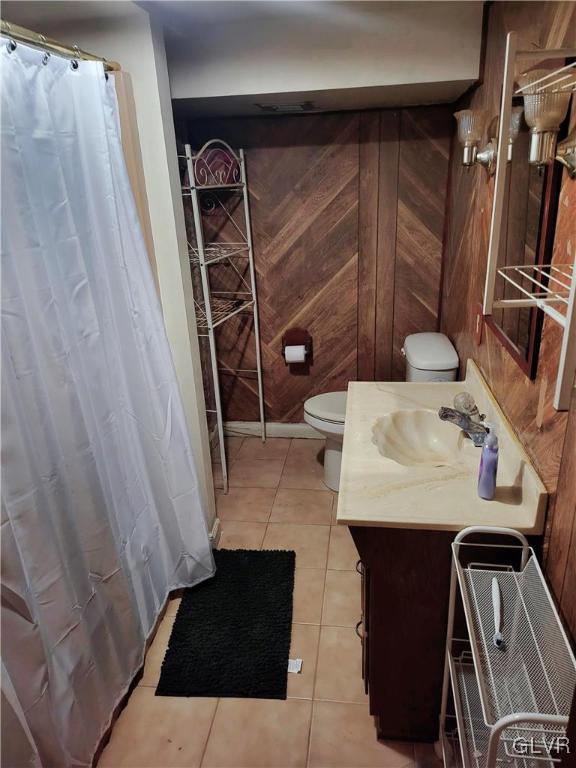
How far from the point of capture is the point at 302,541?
259cm

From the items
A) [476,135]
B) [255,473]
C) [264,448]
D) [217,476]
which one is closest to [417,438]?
[476,135]

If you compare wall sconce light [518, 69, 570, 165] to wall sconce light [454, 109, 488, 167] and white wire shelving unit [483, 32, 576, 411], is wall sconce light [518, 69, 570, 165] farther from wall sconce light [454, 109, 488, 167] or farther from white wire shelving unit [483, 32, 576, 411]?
wall sconce light [454, 109, 488, 167]

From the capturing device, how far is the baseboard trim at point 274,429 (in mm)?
3559

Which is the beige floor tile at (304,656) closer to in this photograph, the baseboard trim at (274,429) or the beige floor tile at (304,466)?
the beige floor tile at (304,466)

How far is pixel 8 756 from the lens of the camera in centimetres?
125

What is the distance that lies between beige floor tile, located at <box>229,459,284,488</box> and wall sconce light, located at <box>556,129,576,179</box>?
227 centimetres

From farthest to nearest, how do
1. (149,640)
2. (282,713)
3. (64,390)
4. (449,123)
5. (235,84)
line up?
(449,123) < (235,84) < (149,640) < (282,713) < (64,390)

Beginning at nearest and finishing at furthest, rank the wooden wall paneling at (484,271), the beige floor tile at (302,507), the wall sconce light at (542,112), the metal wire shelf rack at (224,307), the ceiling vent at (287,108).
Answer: the wall sconce light at (542,112) < the wooden wall paneling at (484,271) < the ceiling vent at (287,108) < the beige floor tile at (302,507) < the metal wire shelf rack at (224,307)

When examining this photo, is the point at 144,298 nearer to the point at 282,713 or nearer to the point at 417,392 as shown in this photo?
the point at 417,392

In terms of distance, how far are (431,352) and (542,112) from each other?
149cm

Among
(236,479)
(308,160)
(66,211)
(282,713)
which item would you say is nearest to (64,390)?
(66,211)

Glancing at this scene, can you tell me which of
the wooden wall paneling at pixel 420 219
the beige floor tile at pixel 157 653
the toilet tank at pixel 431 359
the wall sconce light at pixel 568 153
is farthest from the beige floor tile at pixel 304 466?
the wall sconce light at pixel 568 153

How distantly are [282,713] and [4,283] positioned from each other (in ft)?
5.28

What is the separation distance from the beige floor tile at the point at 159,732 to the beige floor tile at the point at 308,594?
0.49 m
